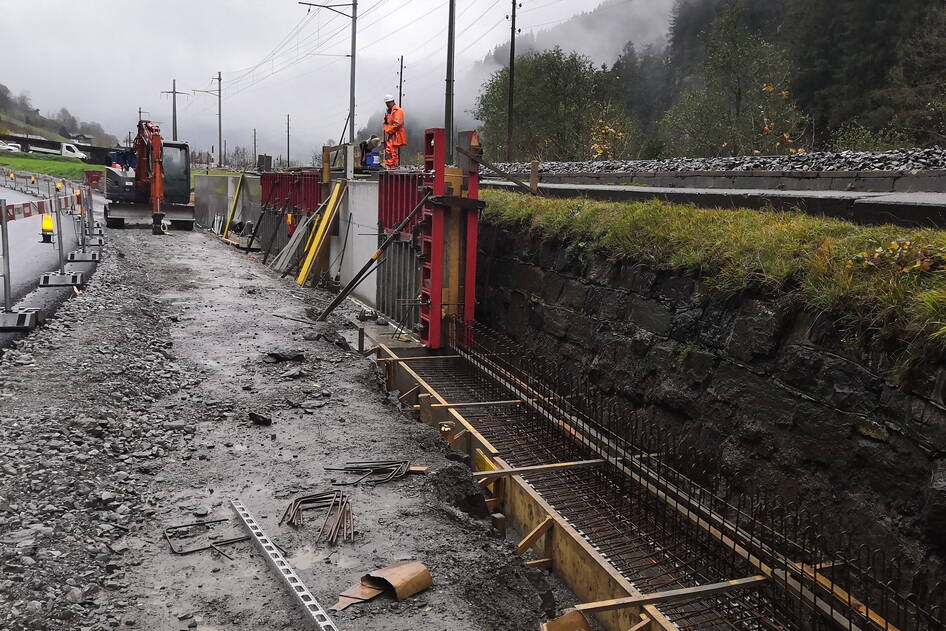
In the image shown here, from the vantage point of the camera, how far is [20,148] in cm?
6481

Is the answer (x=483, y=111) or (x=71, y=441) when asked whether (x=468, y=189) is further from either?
(x=483, y=111)

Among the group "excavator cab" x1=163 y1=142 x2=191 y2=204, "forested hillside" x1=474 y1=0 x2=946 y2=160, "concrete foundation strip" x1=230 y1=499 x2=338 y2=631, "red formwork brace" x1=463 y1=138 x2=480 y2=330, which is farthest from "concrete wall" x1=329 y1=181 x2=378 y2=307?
"excavator cab" x1=163 y1=142 x2=191 y2=204

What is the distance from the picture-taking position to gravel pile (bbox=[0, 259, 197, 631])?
13.4ft

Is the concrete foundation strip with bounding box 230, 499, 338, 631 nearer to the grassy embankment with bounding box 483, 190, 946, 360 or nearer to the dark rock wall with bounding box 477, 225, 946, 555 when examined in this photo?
the dark rock wall with bounding box 477, 225, 946, 555

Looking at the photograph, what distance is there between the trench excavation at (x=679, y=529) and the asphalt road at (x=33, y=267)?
556 centimetres

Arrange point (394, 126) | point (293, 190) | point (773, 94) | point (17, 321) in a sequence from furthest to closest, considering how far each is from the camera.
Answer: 1. point (773, 94)
2. point (293, 190)
3. point (394, 126)
4. point (17, 321)


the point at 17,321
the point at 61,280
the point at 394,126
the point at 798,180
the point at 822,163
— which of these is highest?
the point at 394,126

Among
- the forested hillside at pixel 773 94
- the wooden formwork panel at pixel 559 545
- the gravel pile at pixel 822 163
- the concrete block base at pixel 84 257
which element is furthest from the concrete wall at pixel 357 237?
the forested hillside at pixel 773 94

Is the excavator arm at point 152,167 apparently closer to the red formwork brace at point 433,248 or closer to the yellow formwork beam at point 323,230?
the yellow formwork beam at point 323,230

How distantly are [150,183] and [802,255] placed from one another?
2296 cm

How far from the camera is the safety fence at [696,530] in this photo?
13.5 feet

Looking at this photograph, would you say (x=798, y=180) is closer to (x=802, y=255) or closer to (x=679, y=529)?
(x=802, y=255)

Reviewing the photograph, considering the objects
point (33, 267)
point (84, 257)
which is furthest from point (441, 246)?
point (84, 257)

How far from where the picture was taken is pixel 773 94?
72.1 ft
